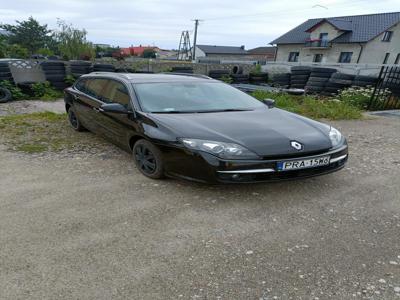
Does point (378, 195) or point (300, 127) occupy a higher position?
point (300, 127)

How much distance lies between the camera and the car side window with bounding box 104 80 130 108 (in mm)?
4199

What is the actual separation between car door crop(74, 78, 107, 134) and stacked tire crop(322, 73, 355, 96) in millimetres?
9229

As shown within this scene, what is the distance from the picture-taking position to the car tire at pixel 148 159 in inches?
143

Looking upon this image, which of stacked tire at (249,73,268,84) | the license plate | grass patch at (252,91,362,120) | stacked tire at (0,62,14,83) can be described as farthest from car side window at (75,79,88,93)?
stacked tire at (249,73,268,84)

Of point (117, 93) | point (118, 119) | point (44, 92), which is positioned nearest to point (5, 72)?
point (44, 92)

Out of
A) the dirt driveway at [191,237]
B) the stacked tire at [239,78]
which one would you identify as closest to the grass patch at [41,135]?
the dirt driveway at [191,237]

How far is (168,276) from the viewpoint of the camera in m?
2.25

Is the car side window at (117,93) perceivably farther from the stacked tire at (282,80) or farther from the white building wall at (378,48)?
the white building wall at (378,48)

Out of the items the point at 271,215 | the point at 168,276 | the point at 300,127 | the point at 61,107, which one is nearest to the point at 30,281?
the point at 168,276

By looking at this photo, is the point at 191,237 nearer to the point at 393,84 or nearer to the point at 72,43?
the point at 393,84

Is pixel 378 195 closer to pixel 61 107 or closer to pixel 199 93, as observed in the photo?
pixel 199 93

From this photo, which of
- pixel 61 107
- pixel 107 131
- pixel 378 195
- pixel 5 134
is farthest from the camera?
pixel 61 107

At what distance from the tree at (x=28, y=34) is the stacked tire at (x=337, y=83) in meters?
57.1

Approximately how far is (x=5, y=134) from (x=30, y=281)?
448 centimetres
